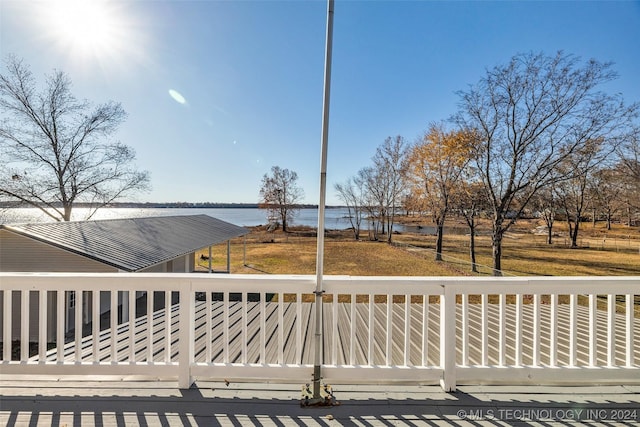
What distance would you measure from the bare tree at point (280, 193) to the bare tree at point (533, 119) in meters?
16.9

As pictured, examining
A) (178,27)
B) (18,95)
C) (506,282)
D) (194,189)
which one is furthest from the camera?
(194,189)

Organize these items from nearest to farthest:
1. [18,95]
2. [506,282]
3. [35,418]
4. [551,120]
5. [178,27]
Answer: [35,418] < [506,282] < [178,27] < [551,120] < [18,95]

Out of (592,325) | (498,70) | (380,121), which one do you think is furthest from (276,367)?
(498,70)

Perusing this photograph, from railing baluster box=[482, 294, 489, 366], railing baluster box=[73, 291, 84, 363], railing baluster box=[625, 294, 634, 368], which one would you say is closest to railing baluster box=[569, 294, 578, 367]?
railing baluster box=[625, 294, 634, 368]

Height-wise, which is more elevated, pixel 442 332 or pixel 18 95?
pixel 18 95

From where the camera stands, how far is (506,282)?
77.6 inches

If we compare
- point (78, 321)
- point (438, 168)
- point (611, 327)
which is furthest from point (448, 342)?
point (438, 168)

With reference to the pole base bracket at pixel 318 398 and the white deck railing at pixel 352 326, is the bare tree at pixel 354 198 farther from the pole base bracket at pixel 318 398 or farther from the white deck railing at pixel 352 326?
the pole base bracket at pixel 318 398

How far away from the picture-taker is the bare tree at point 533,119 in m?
8.44

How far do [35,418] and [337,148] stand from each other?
8.73 metres

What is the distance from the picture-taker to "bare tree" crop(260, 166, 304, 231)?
24797mm

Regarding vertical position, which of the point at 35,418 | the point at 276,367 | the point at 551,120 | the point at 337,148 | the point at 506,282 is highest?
the point at 551,120

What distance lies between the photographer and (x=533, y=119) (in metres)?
9.21

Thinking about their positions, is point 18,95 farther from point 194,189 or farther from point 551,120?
point 551,120
